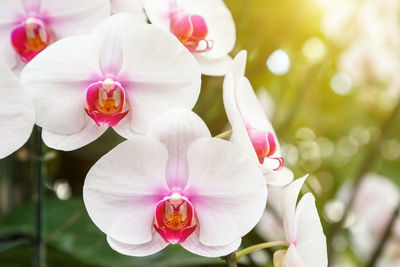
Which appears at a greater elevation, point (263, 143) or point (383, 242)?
point (263, 143)

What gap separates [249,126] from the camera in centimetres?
39

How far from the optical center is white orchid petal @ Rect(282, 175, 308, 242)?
1.18ft

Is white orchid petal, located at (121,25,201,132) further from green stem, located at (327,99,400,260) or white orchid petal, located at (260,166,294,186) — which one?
green stem, located at (327,99,400,260)

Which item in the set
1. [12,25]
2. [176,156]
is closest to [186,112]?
[176,156]

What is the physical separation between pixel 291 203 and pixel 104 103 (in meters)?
0.13

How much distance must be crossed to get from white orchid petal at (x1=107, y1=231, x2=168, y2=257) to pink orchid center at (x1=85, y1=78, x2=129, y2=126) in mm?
72

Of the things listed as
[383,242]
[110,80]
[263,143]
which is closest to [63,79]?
[110,80]

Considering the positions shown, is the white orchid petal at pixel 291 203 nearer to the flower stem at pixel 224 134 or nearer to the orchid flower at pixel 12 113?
the flower stem at pixel 224 134

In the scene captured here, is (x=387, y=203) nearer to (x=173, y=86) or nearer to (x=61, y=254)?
(x=61, y=254)

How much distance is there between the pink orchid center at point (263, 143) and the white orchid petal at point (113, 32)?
98mm

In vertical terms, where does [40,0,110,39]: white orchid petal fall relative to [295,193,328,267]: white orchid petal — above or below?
above

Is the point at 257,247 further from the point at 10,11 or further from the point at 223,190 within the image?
the point at 10,11

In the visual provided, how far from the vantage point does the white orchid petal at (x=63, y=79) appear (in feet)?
1.14

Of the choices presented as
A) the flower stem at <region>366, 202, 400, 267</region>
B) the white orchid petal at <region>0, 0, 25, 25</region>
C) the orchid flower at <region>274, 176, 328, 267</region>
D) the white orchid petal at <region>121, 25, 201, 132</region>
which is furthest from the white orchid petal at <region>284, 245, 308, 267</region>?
the flower stem at <region>366, 202, 400, 267</region>
